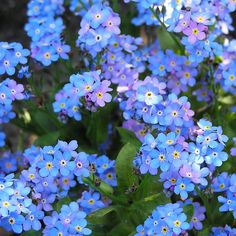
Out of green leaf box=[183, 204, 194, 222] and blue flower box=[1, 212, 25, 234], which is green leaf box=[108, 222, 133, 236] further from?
blue flower box=[1, 212, 25, 234]

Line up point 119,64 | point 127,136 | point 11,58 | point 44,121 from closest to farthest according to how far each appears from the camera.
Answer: point 11,58, point 127,136, point 119,64, point 44,121

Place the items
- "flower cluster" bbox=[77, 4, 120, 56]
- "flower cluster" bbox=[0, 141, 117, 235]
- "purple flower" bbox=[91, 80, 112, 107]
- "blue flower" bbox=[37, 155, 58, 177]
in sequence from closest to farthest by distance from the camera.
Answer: "flower cluster" bbox=[0, 141, 117, 235] < "blue flower" bbox=[37, 155, 58, 177] < "purple flower" bbox=[91, 80, 112, 107] < "flower cluster" bbox=[77, 4, 120, 56]

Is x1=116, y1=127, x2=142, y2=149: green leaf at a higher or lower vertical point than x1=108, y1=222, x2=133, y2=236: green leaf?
higher

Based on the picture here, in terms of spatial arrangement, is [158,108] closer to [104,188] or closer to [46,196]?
[104,188]

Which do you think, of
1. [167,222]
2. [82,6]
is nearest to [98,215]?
[167,222]

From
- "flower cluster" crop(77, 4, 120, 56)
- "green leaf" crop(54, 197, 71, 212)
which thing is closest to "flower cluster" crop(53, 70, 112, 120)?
"flower cluster" crop(77, 4, 120, 56)

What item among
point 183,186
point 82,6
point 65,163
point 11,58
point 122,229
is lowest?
point 122,229

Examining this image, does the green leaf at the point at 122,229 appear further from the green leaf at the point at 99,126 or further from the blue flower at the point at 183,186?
the green leaf at the point at 99,126
